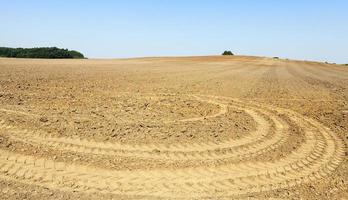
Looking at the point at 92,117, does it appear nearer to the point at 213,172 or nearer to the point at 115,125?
the point at 115,125

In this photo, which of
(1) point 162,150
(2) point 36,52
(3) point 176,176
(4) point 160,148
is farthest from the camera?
(2) point 36,52

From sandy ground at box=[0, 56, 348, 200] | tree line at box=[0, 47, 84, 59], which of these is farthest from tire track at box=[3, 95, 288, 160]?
tree line at box=[0, 47, 84, 59]

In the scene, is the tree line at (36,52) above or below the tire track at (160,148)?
above

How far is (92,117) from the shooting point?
33.5 ft

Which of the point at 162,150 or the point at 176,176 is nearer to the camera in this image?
the point at 176,176

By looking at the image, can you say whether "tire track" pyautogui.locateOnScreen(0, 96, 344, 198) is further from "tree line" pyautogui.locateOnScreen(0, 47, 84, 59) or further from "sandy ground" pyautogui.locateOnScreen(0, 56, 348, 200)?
"tree line" pyautogui.locateOnScreen(0, 47, 84, 59)

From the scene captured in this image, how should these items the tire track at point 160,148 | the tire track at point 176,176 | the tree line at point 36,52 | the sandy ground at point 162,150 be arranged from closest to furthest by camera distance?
the tire track at point 176,176, the sandy ground at point 162,150, the tire track at point 160,148, the tree line at point 36,52

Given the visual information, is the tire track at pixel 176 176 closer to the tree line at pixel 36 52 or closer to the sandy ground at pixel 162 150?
the sandy ground at pixel 162 150

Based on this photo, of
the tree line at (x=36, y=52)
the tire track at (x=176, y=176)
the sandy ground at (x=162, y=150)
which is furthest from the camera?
the tree line at (x=36, y=52)

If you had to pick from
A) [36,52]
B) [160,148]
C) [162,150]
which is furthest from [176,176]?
[36,52]

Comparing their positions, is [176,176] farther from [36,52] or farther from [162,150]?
[36,52]

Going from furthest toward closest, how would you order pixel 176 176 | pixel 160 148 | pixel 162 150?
1. pixel 160 148
2. pixel 162 150
3. pixel 176 176

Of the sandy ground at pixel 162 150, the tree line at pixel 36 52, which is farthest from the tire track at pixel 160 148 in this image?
the tree line at pixel 36 52

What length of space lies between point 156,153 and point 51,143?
2.31 m
